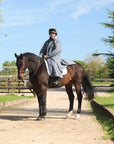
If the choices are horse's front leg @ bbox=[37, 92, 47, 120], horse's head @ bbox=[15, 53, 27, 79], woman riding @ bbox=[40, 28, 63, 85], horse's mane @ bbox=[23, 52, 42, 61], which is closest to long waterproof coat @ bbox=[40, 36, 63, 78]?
woman riding @ bbox=[40, 28, 63, 85]

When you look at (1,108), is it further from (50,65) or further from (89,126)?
(89,126)

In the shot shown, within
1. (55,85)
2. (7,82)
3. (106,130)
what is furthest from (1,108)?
(7,82)

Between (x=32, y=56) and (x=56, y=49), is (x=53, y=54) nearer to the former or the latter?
(x=56, y=49)

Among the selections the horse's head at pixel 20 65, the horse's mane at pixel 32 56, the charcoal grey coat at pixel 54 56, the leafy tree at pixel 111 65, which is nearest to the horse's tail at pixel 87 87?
the charcoal grey coat at pixel 54 56

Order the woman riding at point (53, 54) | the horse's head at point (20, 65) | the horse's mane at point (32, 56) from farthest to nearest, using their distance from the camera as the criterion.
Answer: the woman riding at point (53, 54) < the horse's mane at point (32, 56) < the horse's head at point (20, 65)

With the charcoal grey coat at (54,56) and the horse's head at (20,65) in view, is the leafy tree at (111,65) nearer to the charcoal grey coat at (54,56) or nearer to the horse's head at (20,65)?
A: the charcoal grey coat at (54,56)

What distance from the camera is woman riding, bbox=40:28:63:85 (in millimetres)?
8836

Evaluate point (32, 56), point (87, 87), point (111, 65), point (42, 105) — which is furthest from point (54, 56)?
point (111, 65)

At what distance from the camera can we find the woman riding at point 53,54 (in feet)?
29.0

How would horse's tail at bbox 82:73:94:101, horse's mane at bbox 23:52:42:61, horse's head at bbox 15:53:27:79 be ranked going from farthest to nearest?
horse's tail at bbox 82:73:94:101
horse's mane at bbox 23:52:42:61
horse's head at bbox 15:53:27:79

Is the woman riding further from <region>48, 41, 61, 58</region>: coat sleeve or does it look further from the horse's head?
the horse's head

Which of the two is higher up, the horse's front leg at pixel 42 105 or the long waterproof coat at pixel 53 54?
the long waterproof coat at pixel 53 54

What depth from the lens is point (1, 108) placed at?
469 inches

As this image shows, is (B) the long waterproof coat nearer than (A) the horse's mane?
No
